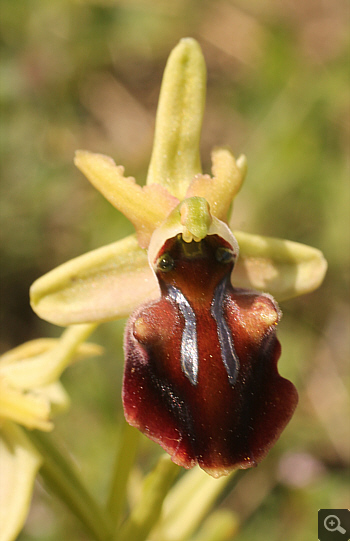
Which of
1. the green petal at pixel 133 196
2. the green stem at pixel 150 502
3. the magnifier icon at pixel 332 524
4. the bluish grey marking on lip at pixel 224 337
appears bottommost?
the magnifier icon at pixel 332 524

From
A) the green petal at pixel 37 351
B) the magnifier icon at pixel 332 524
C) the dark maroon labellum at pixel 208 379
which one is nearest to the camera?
the dark maroon labellum at pixel 208 379

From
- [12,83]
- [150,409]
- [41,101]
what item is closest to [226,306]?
Answer: [150,409]

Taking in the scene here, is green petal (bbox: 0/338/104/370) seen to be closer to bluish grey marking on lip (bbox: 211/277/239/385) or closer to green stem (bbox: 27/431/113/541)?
green stem (bbox: 27/431/113/541)

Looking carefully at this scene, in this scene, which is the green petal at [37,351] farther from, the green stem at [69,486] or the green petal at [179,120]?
the green petal at [179,120]

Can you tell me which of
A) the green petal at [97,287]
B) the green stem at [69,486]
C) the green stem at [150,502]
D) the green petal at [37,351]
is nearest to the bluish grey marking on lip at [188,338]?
the green petal at [97,287]

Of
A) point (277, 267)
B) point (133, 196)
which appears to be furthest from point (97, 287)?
point (277, 267)

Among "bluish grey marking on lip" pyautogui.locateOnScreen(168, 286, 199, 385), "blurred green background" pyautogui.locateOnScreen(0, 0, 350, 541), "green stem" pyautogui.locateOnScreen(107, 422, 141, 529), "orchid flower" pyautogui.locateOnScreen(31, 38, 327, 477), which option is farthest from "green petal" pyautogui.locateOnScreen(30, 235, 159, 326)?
"blurred green background" pyautogui.locateOnScreen(0, 0, 350, 541)
